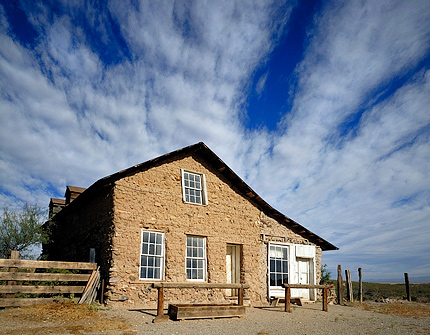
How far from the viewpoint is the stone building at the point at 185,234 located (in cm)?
1275

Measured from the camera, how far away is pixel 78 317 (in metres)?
9.35

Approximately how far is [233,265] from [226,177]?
416 cm

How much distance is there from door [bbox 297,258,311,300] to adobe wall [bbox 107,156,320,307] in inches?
56.6

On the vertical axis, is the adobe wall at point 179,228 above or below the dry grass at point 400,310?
above

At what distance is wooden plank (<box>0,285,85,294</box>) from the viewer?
9.96m

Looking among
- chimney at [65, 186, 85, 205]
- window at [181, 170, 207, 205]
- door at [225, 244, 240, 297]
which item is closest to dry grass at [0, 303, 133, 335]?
window at [181, 170, 207, 205]

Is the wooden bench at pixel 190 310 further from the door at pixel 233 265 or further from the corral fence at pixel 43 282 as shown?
the door at pixel 233 265

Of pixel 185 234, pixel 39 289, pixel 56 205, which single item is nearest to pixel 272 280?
pixel 185 234

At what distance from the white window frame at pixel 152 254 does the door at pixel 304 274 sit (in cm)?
Result: 781

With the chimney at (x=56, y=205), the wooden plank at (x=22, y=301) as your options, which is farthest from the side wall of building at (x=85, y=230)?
the chimney at (x=56, y=205)

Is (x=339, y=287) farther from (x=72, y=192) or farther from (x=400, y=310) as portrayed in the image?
(x=72, y=192)

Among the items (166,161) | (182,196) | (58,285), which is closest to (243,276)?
(182,196)

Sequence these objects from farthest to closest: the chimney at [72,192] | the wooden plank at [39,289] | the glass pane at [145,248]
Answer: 1. the chimney at [72,192]
2. the glass pane at [145,248]
3. the wooden plank at [39,289]

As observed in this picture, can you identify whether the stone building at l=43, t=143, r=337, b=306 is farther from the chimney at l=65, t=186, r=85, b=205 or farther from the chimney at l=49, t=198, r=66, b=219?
the chimney at l=49, t=198, r=66, b=219
